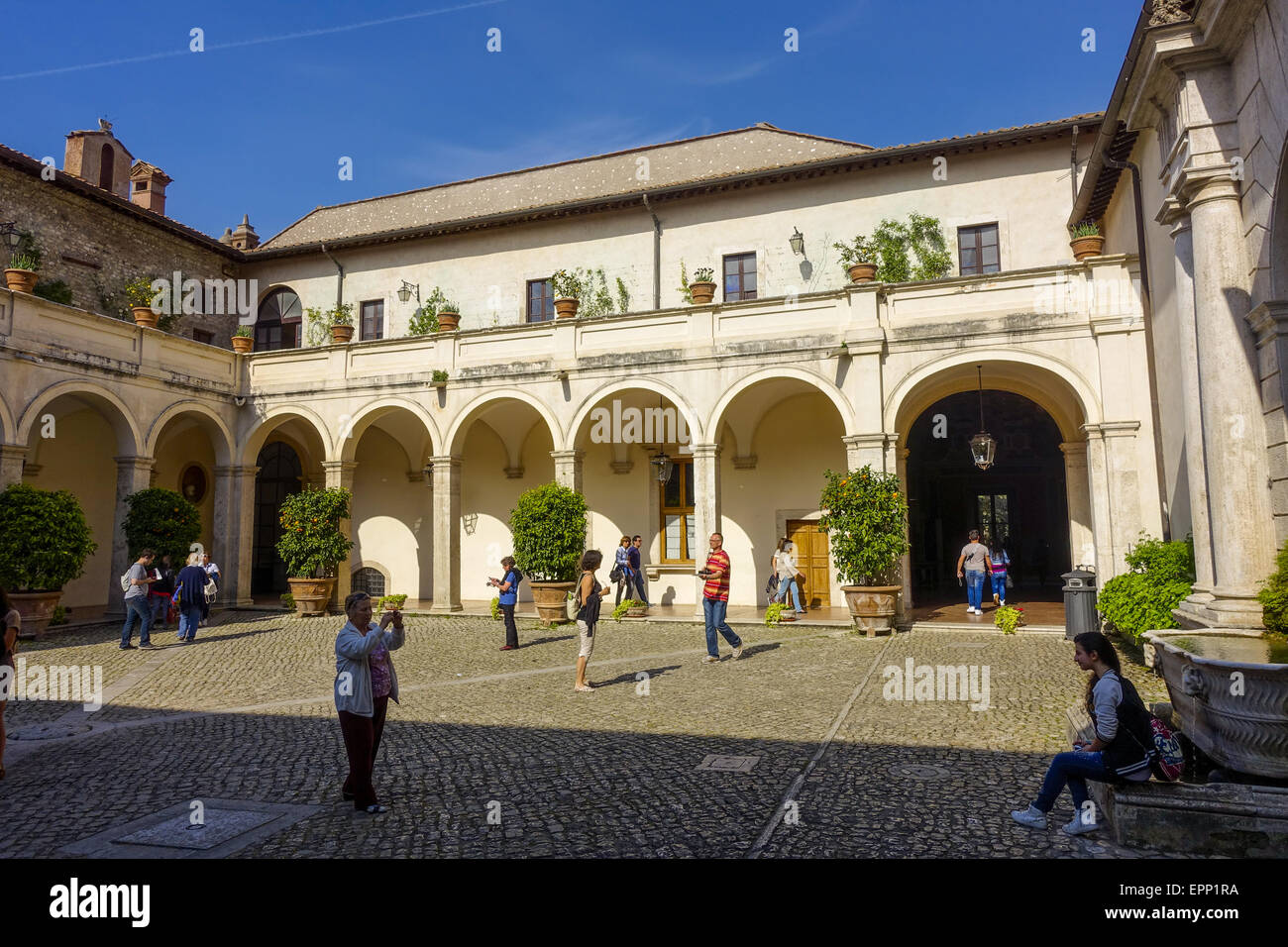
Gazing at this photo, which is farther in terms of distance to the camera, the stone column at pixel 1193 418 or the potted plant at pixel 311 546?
the potted plant at pixel 311 546

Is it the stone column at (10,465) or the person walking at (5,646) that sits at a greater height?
the stone column at (10,465)

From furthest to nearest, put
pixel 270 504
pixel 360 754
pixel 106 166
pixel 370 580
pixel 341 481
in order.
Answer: pixel 106 166 → pixel 270 504 → pixel 370 580 → pixel 341 481 → pixel 360 754

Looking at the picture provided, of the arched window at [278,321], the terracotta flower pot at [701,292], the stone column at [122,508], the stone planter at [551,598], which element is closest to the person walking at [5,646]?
the stone planter at [551,598]

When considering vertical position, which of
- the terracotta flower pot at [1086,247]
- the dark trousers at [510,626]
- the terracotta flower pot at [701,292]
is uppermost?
the terracotta flower pot at [701,292]

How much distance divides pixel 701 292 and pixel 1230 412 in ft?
31.5

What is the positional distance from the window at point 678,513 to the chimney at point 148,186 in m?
17.4

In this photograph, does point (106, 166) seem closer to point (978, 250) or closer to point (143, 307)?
point (143, 307)

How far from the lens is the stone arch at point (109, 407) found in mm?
14664

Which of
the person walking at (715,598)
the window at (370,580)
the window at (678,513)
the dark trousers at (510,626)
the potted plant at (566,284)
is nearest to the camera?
the person walking at (715,598)

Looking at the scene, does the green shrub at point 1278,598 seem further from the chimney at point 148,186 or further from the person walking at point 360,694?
the chimney at point 148,186

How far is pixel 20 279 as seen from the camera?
1404 centimetres

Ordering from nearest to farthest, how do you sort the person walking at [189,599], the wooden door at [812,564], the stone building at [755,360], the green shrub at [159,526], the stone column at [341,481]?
the stone building at [755,360]
the person walking at [189,599]
the green shrub at [159,526]
the wooden door at [812,564]
the stone column at [341,481]

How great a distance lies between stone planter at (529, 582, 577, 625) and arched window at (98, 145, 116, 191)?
19.4 m

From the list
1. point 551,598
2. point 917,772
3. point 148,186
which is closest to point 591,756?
point 917,772
